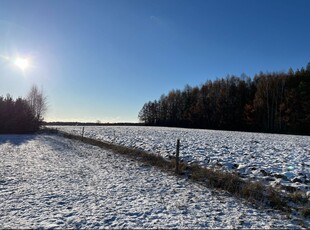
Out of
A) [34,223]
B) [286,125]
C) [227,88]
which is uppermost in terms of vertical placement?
[227,88]

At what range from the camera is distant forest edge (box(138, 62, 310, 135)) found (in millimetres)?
42125

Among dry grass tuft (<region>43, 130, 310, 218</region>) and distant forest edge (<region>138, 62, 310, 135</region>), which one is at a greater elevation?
distant forest edge (<region>138, 62, 310, 135</region>)

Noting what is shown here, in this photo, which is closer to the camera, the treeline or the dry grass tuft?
the dry grass tuft

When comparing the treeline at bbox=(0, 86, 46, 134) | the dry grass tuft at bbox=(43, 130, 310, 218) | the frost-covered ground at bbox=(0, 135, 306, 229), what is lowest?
the frost-covered ground at bbox=(0, 135, 306, 229)

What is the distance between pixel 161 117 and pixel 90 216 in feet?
256

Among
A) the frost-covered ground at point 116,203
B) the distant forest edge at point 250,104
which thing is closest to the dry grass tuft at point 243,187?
the frost-covered ground at point 116,203

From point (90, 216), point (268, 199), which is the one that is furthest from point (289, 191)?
point (90, 216)

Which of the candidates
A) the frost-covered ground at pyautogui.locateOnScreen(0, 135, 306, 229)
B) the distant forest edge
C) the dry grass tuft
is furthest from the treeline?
the distant forest edge

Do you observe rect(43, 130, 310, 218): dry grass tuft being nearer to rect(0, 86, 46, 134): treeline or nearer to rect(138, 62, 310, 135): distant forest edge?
rect(0, 86, 46, 134): treeline

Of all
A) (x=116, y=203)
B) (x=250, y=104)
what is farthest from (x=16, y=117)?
(x=250, y=104)

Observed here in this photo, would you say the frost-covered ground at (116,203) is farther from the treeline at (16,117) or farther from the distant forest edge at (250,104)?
the distant forest edge at (250,104)

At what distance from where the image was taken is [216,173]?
371 inches

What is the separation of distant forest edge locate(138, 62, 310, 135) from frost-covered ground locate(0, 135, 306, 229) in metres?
40.1

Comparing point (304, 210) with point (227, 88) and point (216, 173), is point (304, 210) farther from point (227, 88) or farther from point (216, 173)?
point (227, 88)
